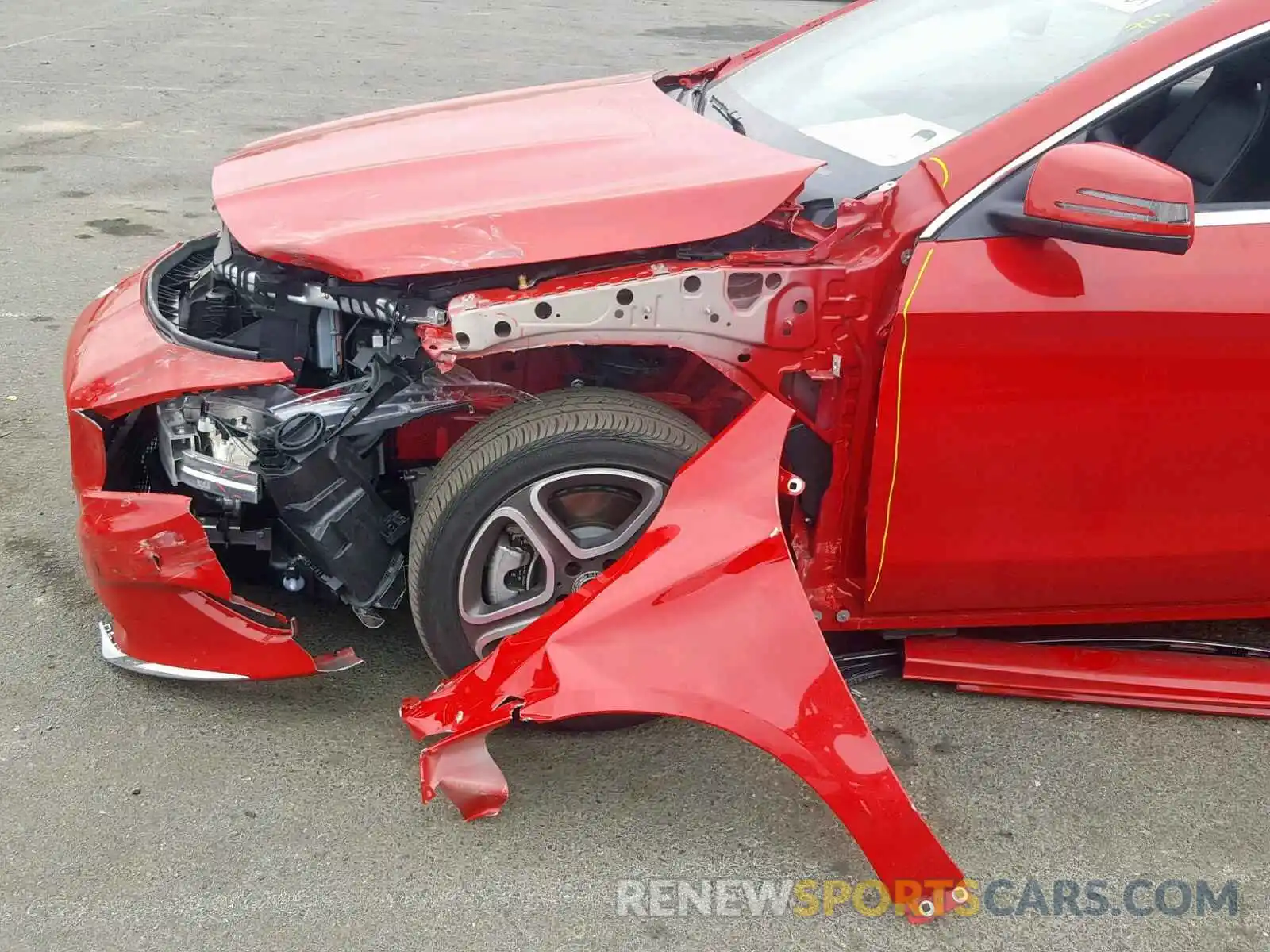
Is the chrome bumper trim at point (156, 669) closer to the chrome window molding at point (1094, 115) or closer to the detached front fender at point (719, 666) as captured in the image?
the detached front fender at point (719, 666)

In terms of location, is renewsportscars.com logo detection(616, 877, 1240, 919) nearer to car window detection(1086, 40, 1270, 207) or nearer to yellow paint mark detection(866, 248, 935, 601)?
yellow paint mark detection(866, 248, 935, 601)

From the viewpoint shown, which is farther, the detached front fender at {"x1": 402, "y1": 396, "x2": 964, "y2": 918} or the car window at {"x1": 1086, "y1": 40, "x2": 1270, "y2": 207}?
the car window at {"x1": 1086, "y1": 40, "x2": 1270, "y2": 207}

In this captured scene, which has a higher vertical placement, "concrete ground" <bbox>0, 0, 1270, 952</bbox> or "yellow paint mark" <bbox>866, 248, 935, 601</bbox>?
"yellow paint mark" <bbox>866, 248, 935, 601</bbox>

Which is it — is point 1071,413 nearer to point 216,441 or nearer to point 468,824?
point 468,824

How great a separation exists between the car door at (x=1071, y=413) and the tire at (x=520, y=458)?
49cm

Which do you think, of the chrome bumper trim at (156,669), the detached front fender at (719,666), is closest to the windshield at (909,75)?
the detached front fender at (719,666)

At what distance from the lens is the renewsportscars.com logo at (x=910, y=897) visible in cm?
227

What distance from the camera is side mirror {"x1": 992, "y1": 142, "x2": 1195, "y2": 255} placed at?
211cm

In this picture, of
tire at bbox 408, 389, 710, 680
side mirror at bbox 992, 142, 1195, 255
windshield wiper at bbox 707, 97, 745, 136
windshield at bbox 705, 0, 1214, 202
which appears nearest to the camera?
side mirror at bbox 992, 142, 1195, 255

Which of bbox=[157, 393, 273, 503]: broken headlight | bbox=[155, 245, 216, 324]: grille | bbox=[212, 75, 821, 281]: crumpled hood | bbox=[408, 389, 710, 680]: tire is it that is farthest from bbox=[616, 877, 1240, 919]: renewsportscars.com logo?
bbox=[155, 245, 216, 324]: grille

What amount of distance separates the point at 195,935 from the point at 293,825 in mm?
309

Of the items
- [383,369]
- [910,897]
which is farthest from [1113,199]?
[383,369]

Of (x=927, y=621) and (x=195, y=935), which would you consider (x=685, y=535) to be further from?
(x=195, y=935)

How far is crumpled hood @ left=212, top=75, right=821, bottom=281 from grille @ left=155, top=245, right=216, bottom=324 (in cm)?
31
